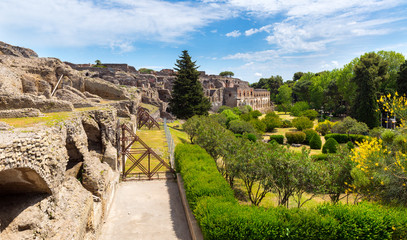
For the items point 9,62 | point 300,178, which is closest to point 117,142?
point 300,178

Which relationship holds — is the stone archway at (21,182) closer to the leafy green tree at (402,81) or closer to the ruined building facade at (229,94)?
the leafy green tree at (402,81)

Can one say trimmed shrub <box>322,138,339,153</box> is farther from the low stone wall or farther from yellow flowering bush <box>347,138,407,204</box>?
the low stone wall

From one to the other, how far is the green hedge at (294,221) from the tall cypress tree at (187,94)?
23557mm

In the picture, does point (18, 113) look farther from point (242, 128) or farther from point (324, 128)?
point (324, 128)

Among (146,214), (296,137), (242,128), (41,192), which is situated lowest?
(146,214)

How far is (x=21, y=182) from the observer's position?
5926mm

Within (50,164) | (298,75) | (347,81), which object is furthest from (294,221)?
(298,75)

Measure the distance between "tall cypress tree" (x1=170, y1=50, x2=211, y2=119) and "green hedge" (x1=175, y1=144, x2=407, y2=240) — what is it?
2356 cm

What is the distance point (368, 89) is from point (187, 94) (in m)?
27.7

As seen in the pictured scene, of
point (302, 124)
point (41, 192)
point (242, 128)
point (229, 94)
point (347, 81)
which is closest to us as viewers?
point (41, 192)

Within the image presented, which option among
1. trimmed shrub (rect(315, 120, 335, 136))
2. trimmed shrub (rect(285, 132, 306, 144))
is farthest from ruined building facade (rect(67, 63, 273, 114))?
trimmed shrub (rect(315, 120, 335, 136))

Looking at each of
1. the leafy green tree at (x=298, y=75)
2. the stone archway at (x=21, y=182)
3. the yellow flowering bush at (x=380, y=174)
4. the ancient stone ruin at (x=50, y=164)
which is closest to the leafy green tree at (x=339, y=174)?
the yellow flowering bush at (x=380, y=174)

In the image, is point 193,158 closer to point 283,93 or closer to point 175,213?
point 175,213

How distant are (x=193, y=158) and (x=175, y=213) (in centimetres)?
337
